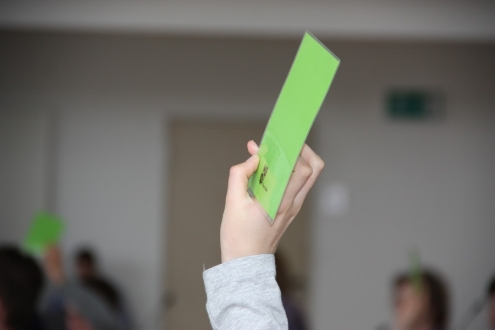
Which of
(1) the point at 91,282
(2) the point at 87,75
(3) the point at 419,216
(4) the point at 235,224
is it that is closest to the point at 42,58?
(2) the point at 87,75

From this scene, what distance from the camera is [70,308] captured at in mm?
2785

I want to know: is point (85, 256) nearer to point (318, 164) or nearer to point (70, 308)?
point (70, 308)

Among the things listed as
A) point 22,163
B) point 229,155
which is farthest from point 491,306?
point 22,163

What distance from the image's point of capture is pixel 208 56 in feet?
17.6

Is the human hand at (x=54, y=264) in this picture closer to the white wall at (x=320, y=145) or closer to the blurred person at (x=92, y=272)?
the blurred person at (x=92, y=272)

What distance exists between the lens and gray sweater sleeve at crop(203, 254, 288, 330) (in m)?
0.71

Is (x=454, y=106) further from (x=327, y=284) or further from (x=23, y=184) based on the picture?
(x=23, y=184)

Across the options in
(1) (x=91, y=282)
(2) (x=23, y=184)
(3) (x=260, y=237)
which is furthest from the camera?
(2) (x=23, y=184)

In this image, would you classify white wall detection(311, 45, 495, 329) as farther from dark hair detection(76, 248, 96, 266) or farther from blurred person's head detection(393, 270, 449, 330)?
blurred person's head detection(393, 270, 449, 330)

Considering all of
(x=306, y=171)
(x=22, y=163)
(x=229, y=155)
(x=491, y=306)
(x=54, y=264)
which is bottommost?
(x=491, y=306)

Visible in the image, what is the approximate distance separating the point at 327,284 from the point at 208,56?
81.7 inches

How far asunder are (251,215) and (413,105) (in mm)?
4816

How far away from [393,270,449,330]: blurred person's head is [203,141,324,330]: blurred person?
7.26ft

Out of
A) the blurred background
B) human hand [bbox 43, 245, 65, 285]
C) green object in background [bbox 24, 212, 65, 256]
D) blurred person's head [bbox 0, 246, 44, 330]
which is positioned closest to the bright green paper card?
blurred person's head [bbox 0, 246, 44, 330]
